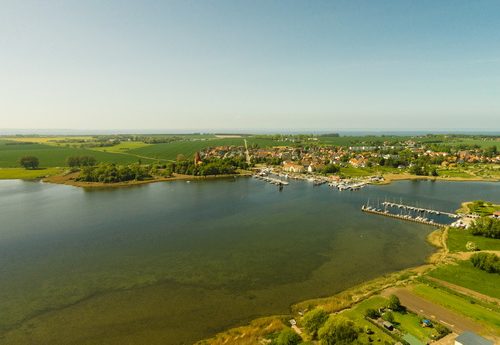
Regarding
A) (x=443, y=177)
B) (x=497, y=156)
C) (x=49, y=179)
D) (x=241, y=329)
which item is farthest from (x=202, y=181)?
(x=497, y=156)

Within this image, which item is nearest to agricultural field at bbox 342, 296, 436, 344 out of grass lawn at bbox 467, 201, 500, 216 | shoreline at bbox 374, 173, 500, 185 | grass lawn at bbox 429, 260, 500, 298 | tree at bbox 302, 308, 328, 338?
tree at bbox 302, 308, 328, 338

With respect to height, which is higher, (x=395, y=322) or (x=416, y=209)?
(x=395, y=322)

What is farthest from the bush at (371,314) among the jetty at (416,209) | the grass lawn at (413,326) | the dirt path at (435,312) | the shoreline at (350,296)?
the jetty at (416,209)

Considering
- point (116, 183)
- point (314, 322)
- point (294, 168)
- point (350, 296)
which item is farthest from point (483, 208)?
point (116, 183)

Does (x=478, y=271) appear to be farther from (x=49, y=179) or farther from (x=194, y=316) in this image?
(x=49, y=179)

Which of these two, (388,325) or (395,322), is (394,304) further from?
(388,325)

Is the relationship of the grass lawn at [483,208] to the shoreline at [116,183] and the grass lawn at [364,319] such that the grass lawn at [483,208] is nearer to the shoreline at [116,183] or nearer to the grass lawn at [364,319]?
the grass lawn at [364,319]
